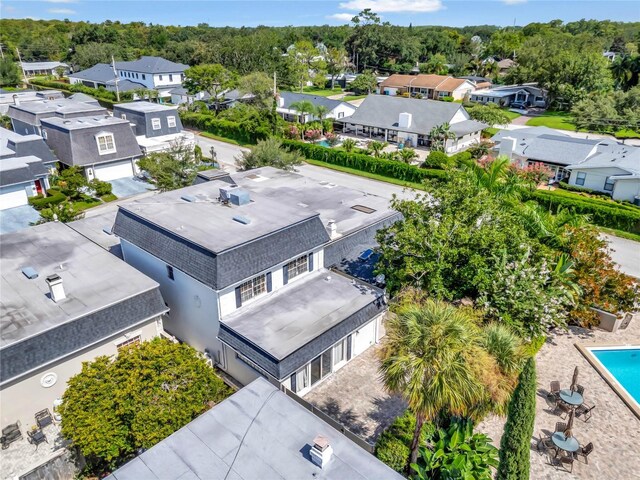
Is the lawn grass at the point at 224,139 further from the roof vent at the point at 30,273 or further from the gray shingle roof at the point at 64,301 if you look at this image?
the roof vent at the point at 30,273

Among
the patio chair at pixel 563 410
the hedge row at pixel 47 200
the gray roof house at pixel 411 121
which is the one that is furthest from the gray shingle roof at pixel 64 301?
the gray roof house at pixel 411 121

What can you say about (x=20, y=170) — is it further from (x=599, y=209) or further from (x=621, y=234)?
(x=621, y=234)

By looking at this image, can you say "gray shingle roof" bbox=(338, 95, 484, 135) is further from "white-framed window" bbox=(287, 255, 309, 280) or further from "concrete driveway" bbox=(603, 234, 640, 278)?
"white-framed window" bbox=(287, 255, 309, 280)

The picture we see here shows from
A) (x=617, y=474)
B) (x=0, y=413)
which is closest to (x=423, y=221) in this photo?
(x=617, y=474)

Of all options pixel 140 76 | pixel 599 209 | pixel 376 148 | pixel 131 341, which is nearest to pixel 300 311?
pixel 131 341

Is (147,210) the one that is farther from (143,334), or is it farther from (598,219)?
(598,219)
